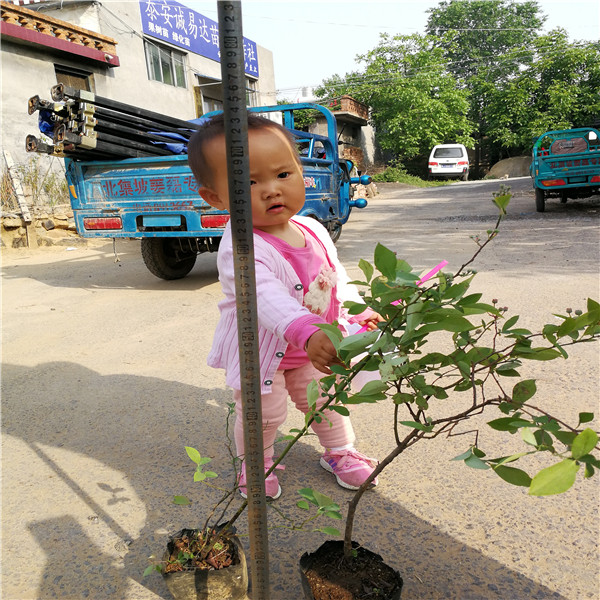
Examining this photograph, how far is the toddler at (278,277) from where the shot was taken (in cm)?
140

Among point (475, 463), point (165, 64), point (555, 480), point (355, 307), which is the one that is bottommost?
point (475, 463)

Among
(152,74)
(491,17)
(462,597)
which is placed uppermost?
(491,17)

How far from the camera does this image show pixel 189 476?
2.07 metres

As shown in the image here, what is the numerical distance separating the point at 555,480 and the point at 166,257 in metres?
5.40

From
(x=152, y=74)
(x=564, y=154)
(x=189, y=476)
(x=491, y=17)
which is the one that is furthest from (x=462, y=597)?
(x=491, y=17)

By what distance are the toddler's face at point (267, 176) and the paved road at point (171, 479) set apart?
1.05 meters

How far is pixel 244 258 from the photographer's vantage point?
828 millimetres

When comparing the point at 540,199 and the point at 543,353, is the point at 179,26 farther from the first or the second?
the point at 543,353

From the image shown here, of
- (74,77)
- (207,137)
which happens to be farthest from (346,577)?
(74,77)

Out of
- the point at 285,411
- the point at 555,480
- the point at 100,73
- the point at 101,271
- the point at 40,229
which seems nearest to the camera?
the point at 555,480

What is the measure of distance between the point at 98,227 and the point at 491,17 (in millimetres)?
40039

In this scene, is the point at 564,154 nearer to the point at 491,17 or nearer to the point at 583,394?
the point at 583,394

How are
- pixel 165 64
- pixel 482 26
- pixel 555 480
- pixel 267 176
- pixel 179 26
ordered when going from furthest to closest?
pixel 482 26 < pixel 179 26 < pixel 165 64 < pixel 267 176 < pixel 555 480

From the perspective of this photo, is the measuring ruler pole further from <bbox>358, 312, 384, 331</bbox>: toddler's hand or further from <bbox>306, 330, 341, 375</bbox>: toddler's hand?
<bbox>358, 312, 384, 331</bbox>: toddler's hand
